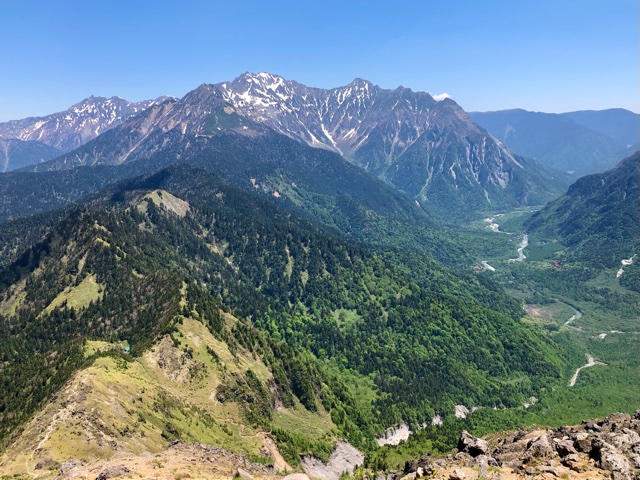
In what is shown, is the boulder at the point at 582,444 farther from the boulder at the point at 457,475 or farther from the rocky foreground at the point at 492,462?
the boulder at the point at 457,475

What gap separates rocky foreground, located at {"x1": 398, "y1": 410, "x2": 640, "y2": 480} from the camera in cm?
7500

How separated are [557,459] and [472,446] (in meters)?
21.9

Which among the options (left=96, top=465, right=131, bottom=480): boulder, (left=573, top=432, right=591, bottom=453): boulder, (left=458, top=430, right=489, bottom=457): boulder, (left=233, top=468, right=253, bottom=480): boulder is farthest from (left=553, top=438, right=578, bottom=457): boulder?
(left=96, top=465, right=131, bottom=480): boulder

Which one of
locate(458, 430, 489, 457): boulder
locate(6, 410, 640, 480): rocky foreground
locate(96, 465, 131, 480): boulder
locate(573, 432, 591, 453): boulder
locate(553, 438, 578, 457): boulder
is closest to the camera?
locate(6, 410, 640, 480): rocky foreground

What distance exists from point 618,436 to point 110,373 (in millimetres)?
149451

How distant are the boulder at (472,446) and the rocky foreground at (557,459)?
0.18 metres

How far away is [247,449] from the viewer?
158 metres

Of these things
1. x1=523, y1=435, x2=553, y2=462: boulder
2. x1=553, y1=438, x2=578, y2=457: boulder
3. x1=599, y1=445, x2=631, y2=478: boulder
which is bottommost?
x1=523, y1=435, x2=553, y2=462: boulder

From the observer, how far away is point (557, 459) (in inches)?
3187

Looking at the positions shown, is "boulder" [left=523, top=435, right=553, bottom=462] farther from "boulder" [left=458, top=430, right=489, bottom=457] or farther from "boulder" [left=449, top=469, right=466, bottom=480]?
"boulder" [left=449, top=469, right=466, bottom=480]

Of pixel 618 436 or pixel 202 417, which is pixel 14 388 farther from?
pixel 618 436

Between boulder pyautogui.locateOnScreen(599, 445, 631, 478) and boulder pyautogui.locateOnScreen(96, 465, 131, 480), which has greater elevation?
boulder pyautogui.locateOnScreen(599, 445, 631, 478)

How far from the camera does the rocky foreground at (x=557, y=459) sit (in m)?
75.0

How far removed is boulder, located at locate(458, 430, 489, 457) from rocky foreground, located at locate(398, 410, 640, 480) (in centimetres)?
18
